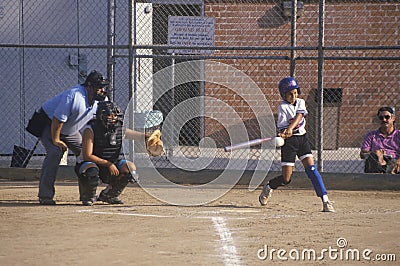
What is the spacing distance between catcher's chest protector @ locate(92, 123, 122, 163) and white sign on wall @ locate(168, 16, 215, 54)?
3.89 meters

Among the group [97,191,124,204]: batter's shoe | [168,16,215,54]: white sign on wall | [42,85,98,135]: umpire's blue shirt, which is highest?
[168,16,215,54]: white sign on wall

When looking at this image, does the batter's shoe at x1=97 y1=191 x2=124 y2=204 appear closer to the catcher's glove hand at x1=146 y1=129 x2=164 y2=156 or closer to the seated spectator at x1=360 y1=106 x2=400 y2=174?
the catcher's glove hand at x1=146 y1=129 x2=164 y2=156

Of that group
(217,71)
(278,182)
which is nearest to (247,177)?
(278,182)

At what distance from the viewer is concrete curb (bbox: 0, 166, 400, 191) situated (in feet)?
40.1

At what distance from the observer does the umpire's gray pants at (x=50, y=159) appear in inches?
407

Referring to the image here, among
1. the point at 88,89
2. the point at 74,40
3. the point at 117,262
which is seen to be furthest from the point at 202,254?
the point at 74,40

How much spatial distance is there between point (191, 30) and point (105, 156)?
14.1ft

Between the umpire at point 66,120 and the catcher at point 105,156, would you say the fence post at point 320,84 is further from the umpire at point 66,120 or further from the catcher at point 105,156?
the umpire at point 66,120

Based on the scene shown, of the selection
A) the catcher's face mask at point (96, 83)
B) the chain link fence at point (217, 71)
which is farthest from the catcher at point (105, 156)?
the chain link fence at point (217, 71)

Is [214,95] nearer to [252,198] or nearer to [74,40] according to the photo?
[74,40]

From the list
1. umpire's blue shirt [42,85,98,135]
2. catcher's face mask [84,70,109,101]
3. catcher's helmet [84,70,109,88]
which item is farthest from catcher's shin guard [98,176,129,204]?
catcher's helmet [84,70,109,88]

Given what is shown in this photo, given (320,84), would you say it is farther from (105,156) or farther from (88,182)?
(88,182)

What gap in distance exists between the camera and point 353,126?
17.4 metres

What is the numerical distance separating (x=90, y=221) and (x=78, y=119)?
6.41 ft
